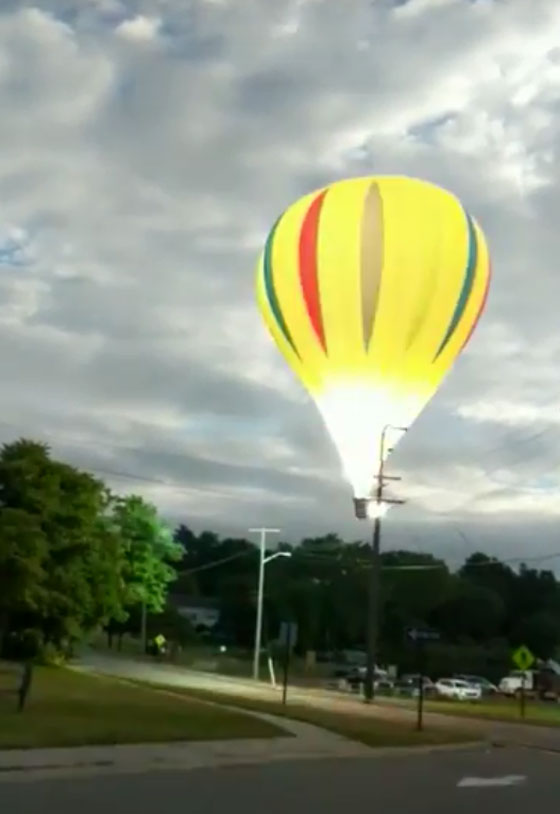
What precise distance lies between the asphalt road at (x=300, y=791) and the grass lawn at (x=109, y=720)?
379cm

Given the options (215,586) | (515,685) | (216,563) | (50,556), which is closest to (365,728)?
(50,556)

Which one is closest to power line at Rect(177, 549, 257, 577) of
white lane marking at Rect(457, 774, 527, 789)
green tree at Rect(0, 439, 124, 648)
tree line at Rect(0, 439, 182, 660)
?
tree line at Rect(0, 439, 182, 660)

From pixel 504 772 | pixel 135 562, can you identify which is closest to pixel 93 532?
pixel 135 562

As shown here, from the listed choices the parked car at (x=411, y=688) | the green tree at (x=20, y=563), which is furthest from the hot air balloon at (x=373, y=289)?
the parked car at (x=411, y=688)

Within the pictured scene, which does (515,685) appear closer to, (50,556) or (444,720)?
(50,556)

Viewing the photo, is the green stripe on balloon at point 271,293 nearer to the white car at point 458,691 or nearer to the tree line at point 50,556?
the tree line at point 50,556

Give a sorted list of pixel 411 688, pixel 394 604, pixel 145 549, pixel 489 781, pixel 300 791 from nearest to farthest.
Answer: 1. pixel 300 791
2. pixel 489 781
3. pixel 411 688
4. pixel 145 549
5. pixel 394 604

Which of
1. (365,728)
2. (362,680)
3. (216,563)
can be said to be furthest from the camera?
(216,563)

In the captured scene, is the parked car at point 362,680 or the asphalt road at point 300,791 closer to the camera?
the asphalt road at point 300,791

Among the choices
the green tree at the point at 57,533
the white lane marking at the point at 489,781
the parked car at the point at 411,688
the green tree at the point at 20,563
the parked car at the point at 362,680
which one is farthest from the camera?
the parked car at the point at 362,680

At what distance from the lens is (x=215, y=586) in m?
152

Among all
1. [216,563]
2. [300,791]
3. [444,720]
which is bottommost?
[300,791]

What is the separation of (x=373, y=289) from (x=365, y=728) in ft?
32.0

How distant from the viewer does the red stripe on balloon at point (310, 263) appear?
29.9 meters
